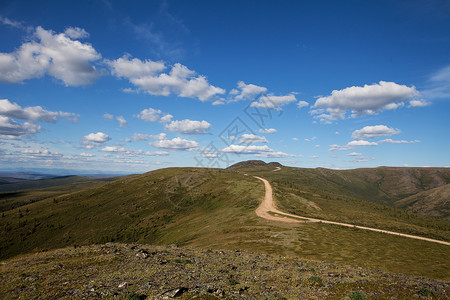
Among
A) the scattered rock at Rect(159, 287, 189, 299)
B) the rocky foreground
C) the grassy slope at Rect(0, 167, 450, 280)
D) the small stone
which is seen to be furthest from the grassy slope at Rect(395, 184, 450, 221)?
the scattered rock at Rect(159, 287, 189, 299)

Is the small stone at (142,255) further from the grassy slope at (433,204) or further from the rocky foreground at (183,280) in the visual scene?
the grassy slope at (433,204)

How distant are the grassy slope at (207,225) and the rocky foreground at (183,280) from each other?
10649 mm

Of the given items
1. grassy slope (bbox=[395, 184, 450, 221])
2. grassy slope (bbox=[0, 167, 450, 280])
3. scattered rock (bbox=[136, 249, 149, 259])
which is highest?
scattered rock (bbox=[136, 249, 149, 259])

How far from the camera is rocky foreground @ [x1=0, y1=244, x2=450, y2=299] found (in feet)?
44.3

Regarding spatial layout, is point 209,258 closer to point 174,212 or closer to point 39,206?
point 174,212

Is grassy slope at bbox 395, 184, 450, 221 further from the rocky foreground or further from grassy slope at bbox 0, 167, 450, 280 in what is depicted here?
the rocky foreground

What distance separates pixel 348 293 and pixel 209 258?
47.0 feet

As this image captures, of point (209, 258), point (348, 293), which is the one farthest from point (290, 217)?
point (348, 293)

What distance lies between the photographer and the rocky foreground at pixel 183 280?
13.5 m

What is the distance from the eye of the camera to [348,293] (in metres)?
14.2

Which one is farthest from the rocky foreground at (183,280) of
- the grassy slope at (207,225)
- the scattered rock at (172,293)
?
the grassy slope at (207,225)

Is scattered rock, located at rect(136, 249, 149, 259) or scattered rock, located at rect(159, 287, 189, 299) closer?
scattered rock, located at rect(159, 287, 189, 299)

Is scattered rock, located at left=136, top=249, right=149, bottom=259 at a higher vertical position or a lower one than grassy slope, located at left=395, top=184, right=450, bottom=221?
higher

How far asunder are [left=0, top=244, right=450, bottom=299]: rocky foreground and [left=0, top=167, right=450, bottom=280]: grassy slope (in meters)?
10.6
